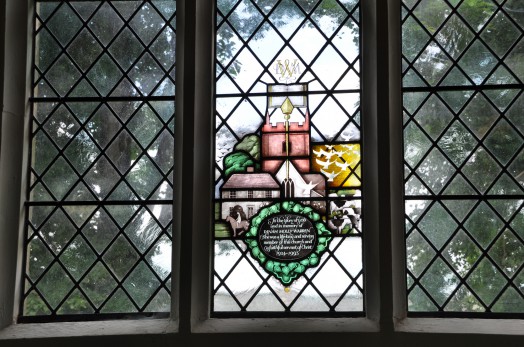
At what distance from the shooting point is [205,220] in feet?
14.6

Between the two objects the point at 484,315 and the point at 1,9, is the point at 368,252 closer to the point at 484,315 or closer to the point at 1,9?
the point at 484,315

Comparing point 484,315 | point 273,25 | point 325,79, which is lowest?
point 484,315

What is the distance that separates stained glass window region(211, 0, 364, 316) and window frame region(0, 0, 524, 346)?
3.8 inches

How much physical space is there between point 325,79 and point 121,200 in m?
1.33

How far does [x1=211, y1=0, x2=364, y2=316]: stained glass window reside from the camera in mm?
4438

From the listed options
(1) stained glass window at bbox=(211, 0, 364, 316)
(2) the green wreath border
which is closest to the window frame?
(1) stained glass window at bbox=(211, 0, 364, 316)

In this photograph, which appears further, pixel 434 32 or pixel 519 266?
pixel 434 32

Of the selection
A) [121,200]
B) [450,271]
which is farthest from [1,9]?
[450,271]

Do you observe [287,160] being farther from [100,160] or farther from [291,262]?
[100,160]

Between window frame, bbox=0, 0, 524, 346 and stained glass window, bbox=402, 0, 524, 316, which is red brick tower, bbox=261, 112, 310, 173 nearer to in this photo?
window frame, bbox=0, 0, 524, 346

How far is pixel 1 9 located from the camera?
4.62 metres

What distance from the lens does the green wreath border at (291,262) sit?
14.5 ft

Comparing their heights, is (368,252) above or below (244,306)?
above

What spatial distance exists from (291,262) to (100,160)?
48.1 inches
